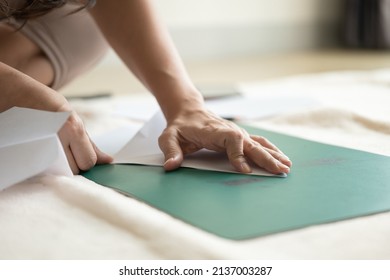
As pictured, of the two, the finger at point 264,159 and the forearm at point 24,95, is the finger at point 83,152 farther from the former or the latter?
the finger at point 264,159

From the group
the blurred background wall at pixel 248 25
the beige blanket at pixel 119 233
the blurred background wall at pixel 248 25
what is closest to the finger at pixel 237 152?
the beige blanket at pixel 119 233

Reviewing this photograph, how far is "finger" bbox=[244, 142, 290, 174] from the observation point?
0.88 m

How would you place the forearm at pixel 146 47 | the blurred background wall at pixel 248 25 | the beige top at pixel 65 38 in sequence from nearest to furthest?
the forearm at pixel 146 47 → the beige top at pixel 65 38 → the blurred background wall at pixel 248 25

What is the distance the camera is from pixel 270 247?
2.13ft

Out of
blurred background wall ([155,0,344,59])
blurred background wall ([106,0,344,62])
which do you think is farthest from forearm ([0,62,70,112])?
blurred background wall ([155,0,344,59])

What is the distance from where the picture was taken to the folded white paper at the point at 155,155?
0.92 m

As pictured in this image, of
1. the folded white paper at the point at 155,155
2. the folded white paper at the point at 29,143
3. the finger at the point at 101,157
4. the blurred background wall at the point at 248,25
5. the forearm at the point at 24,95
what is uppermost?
the forearm at the point at 24,95

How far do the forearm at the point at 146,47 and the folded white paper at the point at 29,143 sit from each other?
244mm

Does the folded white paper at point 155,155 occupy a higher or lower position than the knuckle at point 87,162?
lower

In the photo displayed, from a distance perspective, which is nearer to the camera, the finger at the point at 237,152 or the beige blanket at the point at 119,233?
the beige blanket at the point at 119,233

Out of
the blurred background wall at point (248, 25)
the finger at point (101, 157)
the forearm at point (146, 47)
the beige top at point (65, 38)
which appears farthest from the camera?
the blurred background wall at point (248, 25)

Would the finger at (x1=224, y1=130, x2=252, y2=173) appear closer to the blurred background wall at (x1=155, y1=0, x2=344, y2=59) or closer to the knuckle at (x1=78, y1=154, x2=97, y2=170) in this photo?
the knuckle at (x1=78, y1=154, x2=97, y2=170)

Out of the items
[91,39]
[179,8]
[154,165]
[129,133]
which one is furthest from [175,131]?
[179,8]

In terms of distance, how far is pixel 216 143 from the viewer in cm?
92
